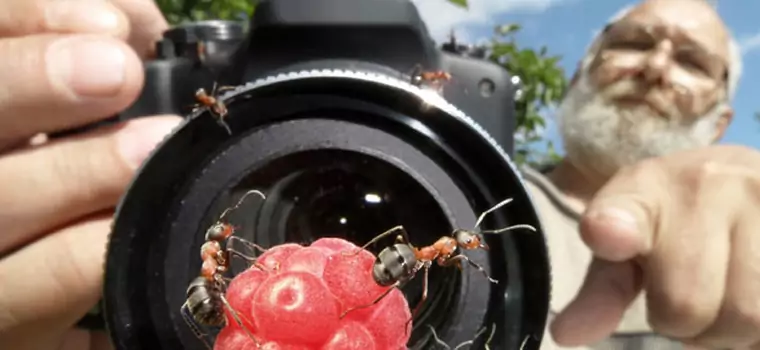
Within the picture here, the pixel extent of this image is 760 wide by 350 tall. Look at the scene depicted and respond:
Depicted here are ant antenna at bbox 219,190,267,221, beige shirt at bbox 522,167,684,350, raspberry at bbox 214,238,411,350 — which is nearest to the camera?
raspberry at bbox 214,238,411,350

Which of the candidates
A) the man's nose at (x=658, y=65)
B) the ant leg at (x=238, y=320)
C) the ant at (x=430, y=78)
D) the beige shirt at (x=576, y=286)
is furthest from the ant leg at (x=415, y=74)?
the man's nose at (x=658, y=65)

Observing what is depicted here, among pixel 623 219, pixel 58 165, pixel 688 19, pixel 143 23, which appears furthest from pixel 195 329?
pixel 688 19

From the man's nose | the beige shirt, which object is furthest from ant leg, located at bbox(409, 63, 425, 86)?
the man's nose

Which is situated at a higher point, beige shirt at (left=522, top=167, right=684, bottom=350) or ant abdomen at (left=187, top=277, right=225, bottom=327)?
ant abdomen at (left=187, top=277, right=225, bottom=327)

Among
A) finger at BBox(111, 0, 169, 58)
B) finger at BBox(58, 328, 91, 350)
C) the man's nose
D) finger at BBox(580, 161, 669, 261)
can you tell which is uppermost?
finger at BBox(111, 0, 169, 58)

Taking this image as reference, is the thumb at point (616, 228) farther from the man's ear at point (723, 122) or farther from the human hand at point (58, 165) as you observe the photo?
the man's ear at point (723, 122)

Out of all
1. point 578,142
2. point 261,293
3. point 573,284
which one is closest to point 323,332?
point 261,293

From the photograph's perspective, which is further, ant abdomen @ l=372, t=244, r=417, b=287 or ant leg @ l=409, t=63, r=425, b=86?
ant leg @ l=409, t=63, r=425, b=86

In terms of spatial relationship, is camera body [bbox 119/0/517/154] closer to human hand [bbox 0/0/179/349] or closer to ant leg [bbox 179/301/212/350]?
human hand [bbox 0/0/179/349]
